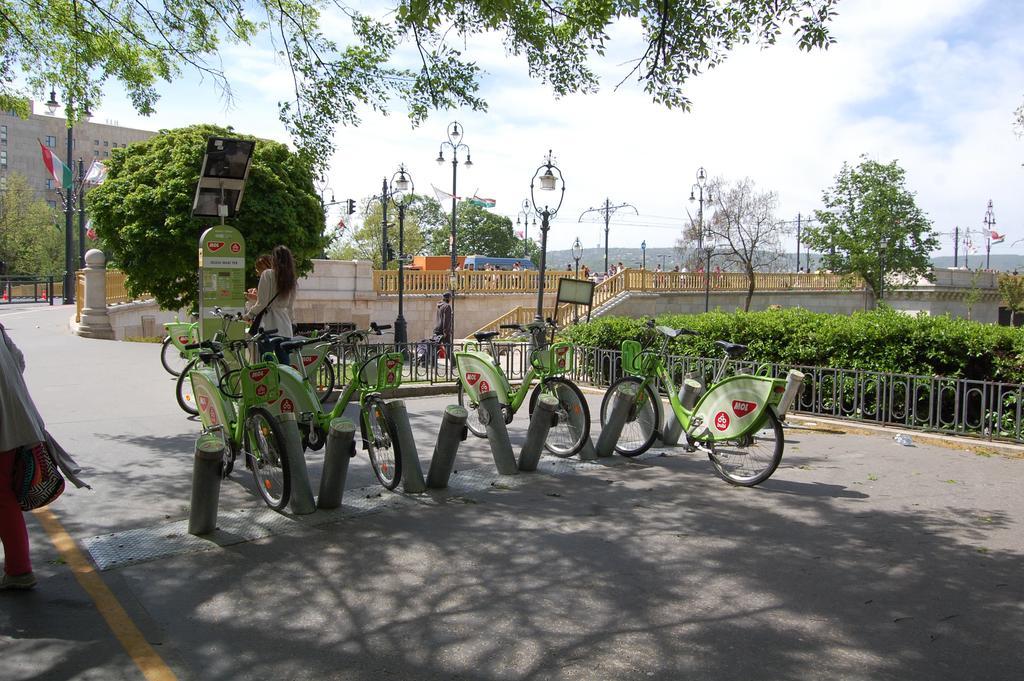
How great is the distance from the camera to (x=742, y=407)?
23.3 feet

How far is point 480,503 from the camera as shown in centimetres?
645

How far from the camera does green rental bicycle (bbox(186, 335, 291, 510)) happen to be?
19.3ft

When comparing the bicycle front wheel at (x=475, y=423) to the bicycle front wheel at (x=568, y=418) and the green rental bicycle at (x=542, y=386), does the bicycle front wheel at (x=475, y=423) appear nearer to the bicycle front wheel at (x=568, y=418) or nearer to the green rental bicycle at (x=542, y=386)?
the green rental bicycle at (x=542, y=386)

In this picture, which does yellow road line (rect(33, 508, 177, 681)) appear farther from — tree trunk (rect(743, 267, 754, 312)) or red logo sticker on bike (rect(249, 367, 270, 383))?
tree trunk (rect(743, 267, 754, 312))

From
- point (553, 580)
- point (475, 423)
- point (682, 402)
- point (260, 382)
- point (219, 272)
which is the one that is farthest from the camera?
point (219, 272)

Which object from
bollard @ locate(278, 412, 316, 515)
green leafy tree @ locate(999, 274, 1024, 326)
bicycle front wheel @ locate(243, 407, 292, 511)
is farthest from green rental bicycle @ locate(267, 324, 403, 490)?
green leafy tree @ locate(999, 274, 1024, 326)

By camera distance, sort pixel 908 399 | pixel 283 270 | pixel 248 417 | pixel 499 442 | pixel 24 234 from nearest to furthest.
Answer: pixel 248 417 → pixel 499 442 → pixel 283 270 → pixel 908 399 → pixel 24 234

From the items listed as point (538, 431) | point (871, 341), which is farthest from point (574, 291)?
point (538, 431)

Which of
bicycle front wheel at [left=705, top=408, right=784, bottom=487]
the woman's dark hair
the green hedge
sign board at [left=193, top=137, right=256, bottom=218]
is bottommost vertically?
bicycle front wheel at [left=705, top=408, right=784, bottom=487]

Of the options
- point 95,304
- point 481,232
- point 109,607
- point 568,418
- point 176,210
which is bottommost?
point 109,607

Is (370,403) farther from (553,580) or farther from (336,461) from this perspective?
(553,580)

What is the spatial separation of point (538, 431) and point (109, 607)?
12.9 feet

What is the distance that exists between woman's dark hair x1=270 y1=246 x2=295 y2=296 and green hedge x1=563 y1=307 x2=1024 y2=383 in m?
4.15

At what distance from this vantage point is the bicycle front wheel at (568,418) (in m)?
7.92
